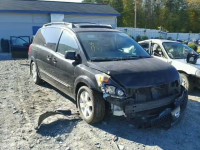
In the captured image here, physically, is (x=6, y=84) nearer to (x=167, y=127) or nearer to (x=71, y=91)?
(x=71, y=91)

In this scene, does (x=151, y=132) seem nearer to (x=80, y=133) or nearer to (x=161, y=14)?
(x=80, y=133)

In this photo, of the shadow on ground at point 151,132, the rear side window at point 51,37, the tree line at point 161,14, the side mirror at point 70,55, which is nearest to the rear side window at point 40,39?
the rear side window at point 51,37

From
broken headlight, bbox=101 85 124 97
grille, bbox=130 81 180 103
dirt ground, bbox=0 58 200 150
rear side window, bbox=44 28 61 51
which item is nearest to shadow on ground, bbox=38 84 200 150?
dirt ground, bbox=0 58 200 150

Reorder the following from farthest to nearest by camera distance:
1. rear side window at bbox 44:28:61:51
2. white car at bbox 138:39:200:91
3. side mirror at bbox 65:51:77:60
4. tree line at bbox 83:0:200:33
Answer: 1. tree line at bbox 83:0:200:33
2. white car at bbox 138:39:200:91
3. rear side window at bbox 44:28:61:51
4. side mirror at bbox 65:51:77:60

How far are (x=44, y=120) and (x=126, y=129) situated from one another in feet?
5.30

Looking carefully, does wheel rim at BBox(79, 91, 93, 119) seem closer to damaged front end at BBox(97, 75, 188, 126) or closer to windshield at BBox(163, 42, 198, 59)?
damaged front end at BBox(97, 75, 188, 126)

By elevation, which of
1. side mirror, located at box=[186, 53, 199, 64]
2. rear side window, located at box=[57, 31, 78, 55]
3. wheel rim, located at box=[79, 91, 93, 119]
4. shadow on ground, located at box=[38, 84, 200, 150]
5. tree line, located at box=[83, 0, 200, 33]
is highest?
tree line, located at box=[83, 0, 200, 33]

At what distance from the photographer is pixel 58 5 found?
24266 millimetres

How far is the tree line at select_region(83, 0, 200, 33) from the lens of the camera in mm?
55094

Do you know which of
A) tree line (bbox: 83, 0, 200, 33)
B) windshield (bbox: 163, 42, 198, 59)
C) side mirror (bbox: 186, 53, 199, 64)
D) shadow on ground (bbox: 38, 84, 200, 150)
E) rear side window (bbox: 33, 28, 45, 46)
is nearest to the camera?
shadow on ground (bbox: 38, 84, 200, 150)

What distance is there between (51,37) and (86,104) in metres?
2.43

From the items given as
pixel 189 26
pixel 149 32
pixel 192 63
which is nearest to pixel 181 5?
pixel 189 26

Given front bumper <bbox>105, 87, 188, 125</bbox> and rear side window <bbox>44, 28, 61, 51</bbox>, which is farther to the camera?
rear side window <bbox>44, 28, 61, 51</bbox>

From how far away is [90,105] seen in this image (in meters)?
3.99
